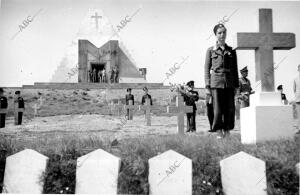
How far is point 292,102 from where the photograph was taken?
19.5 ft

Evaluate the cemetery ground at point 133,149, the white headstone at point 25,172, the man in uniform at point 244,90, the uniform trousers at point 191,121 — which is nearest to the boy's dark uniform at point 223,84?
the cemetery ground at point 133,149

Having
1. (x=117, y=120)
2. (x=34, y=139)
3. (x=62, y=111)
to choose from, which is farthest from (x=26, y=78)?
(x=117, y=120)

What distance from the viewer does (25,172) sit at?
4.07m

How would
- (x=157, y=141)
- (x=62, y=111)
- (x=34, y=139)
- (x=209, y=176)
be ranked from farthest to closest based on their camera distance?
1. (x=62, y=111)
2. (x=34, y=139)
3. (x=157, y=141)
4. (x=209, y=176)

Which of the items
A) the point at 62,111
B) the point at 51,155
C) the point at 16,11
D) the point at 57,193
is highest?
the point at 16,11

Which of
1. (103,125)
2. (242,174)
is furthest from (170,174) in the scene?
(103,125)

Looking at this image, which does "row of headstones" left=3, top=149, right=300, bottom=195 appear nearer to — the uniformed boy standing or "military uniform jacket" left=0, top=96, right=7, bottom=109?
the uniformed boy standing

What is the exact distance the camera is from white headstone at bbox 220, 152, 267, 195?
12.6ft

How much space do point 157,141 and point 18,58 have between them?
254 centimetres

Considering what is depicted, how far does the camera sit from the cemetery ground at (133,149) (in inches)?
152

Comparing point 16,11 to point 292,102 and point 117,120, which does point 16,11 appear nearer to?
point 117,120

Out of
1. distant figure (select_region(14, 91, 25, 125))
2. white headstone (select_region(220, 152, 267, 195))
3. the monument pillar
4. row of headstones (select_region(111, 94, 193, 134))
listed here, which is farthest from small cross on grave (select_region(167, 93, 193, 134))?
distant figure (select_region(14, 91, 25, 125))

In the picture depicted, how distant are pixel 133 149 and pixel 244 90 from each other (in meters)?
2.36

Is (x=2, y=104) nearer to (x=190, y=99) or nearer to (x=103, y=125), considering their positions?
(x=103, y=125)
